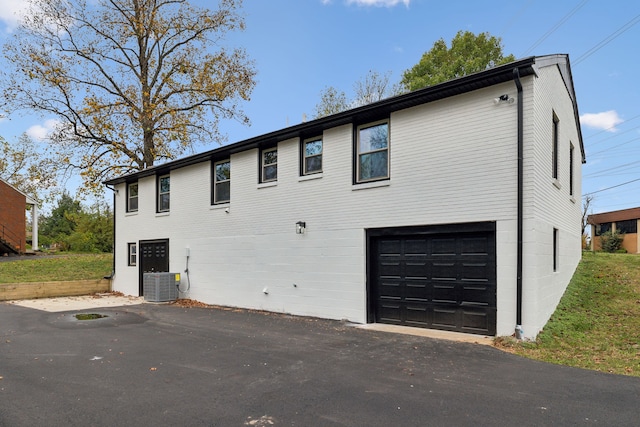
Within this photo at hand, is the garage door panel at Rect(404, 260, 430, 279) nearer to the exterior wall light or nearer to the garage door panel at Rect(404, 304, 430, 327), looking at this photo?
the garage door panel at Rect(404, 304, 430, 327)

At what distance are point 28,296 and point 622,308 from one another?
60.6 ft

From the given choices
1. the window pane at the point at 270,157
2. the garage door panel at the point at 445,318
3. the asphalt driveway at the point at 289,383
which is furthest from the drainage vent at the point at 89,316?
the garage door panel at the point at 445,318

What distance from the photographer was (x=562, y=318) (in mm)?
8742

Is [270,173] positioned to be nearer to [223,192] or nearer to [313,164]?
[313,164]

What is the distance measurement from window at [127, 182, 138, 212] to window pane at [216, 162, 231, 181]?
572 cm

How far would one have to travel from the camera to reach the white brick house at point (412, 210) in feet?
25.7

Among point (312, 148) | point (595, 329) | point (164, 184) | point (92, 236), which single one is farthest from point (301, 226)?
point (92, 236)

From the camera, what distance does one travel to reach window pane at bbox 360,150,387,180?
9867 millimetres

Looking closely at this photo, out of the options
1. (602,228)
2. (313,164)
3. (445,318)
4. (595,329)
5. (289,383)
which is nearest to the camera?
(289,383)

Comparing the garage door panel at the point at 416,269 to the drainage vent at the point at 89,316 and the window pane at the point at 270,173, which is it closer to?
the window pane at the point at 270,173

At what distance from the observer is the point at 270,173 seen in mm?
12500

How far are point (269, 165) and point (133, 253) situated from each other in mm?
8726

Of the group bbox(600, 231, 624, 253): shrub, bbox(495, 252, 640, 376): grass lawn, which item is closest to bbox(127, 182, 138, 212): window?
bbox(495, 252, 640, 376): grass lawn

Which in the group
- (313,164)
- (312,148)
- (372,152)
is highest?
A: (312,148)
